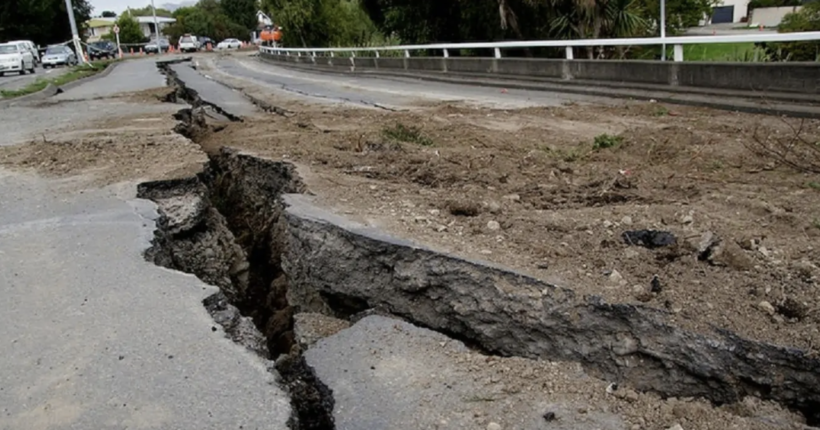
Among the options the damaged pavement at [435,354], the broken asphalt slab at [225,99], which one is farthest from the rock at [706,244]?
the broken asphalt slab at [225,99]

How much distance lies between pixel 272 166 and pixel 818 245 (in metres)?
4.55

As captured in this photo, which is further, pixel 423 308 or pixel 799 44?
pixel 799 44

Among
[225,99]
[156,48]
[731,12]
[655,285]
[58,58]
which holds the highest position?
[156,48]

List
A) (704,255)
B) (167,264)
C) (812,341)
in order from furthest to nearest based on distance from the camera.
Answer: (167,264), (704,255), (812,341)

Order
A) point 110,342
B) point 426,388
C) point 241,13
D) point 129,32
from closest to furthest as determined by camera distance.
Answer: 1. point 426,388
2. point 110,342
3. point 129,32
4. point 241,13

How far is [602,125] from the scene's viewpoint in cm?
812

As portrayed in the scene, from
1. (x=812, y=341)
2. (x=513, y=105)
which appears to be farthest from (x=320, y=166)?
(x=513, y=105)

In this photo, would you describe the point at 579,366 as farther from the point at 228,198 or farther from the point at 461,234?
the point at 228,198

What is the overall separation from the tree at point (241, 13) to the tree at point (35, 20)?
3978 cm

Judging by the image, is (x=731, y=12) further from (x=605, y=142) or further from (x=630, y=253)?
(x=630, y=253)

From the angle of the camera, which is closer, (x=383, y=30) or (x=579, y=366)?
(x=579, y=366)

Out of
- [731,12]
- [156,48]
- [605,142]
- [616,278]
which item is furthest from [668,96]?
[156,48]

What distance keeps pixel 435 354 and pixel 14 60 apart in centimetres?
3816

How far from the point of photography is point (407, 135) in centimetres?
761
